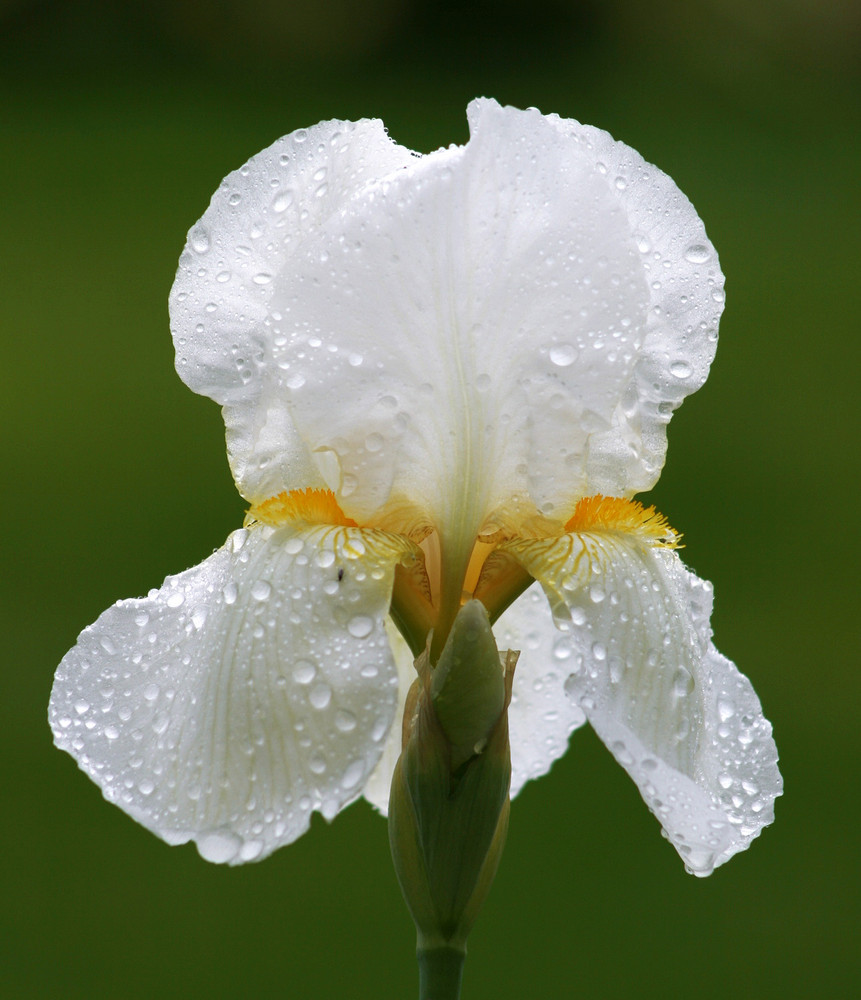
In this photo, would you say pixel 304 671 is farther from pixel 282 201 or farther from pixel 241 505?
pixel 241 505

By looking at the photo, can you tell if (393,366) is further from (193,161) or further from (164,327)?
(193,161)

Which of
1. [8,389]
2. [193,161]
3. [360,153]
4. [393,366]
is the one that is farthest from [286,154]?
[193,161]

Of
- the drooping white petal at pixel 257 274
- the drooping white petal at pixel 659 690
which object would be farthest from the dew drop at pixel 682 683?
the drooping white petal at pixel 257 274

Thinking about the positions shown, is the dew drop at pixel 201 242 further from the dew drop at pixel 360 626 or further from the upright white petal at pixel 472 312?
the dew drop at pixel 360 626

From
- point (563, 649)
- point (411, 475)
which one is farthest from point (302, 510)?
point (563, 649)

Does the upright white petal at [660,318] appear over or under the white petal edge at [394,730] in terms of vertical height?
over

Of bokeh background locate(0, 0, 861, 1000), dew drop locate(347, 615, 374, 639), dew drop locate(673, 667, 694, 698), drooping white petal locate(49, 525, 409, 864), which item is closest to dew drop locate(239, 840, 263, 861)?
drooping white petal locate(49, 525, 409, 864)
